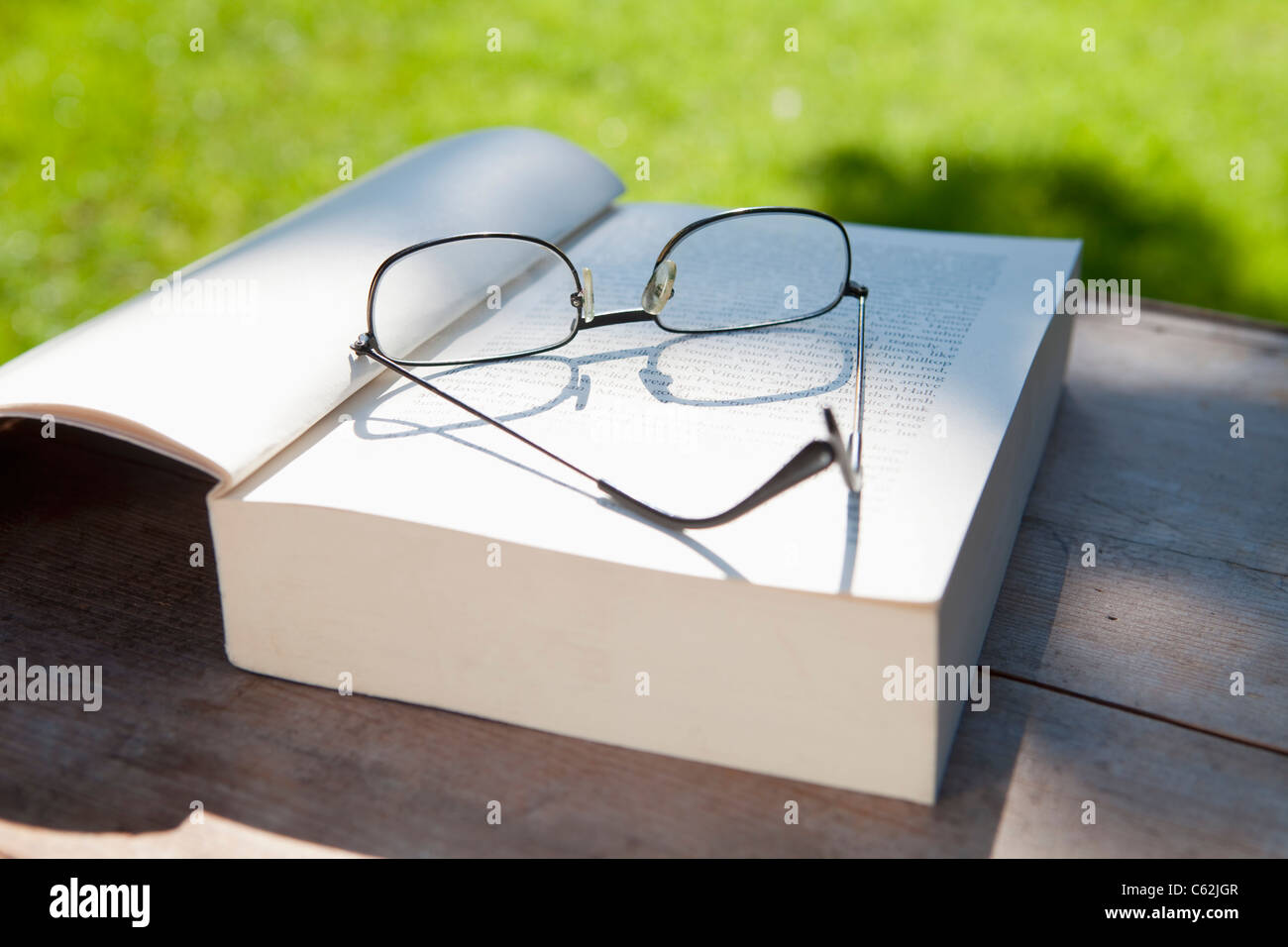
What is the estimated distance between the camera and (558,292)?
2.99 ft

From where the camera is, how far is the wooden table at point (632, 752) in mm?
→ 577

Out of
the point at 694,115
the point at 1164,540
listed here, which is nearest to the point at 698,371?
the point at 1164,540

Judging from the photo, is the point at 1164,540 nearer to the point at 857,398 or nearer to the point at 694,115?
the point at 857,398

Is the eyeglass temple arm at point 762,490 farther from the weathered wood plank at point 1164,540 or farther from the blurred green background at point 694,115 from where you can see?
the blurred green background at point 694,115

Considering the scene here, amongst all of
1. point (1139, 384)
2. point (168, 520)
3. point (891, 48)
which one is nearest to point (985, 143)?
point (891, 48)

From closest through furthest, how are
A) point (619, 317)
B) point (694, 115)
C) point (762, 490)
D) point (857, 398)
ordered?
point (762, 490), point (857, 398), point (619, 317), point (694, 115)

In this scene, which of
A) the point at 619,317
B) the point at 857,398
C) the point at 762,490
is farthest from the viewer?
the point at 619,317

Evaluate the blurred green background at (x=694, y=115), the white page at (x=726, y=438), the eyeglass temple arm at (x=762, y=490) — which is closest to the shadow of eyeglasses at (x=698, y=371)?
the white page at (x=726, y=438)

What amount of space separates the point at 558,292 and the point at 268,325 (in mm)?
246

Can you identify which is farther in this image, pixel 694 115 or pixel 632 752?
pixel 694 115

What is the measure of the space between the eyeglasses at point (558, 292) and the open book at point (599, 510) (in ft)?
0.06

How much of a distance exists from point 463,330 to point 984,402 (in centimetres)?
38

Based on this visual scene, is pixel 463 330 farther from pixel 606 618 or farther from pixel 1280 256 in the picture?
pixel 1280 256
